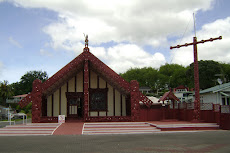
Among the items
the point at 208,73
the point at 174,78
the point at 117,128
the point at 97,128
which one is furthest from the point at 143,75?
the point at 97,128

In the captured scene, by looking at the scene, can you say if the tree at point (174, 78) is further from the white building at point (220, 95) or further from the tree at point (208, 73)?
the white building at point (220, 95)

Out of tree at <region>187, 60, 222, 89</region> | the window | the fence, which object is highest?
tree at <region>187, 60, 222, 89</region>

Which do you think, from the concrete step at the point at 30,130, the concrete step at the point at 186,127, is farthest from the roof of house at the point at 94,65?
the concrete step at the point at 186,127

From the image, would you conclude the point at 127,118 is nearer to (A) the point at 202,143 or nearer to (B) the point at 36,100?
(B) the point at 36,100

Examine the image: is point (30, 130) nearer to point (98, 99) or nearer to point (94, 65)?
point (94, 65)

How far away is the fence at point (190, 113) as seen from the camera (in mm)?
14227

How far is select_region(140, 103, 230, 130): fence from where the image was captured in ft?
46.7

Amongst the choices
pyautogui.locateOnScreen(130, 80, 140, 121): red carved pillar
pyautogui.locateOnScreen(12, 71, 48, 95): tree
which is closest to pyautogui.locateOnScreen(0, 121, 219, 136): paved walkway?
pyautogui.locateOnScreen(130, 80, 140, 121): red carved pillar

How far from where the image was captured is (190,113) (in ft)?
56.4

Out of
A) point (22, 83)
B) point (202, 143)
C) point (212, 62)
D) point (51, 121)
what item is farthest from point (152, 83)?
point (202, 143)

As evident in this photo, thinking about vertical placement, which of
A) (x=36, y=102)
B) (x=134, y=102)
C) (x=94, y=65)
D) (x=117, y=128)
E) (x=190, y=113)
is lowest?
(x=117, y=128)

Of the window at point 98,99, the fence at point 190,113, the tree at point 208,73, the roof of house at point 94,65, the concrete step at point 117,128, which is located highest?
the tree at point 208,73

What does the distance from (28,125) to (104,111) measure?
21.1 ft

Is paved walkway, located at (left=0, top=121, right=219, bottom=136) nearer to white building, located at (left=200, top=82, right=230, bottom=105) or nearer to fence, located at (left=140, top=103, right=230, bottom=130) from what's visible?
fence, located at (left=140, top=103, right=230, bottom=130)
